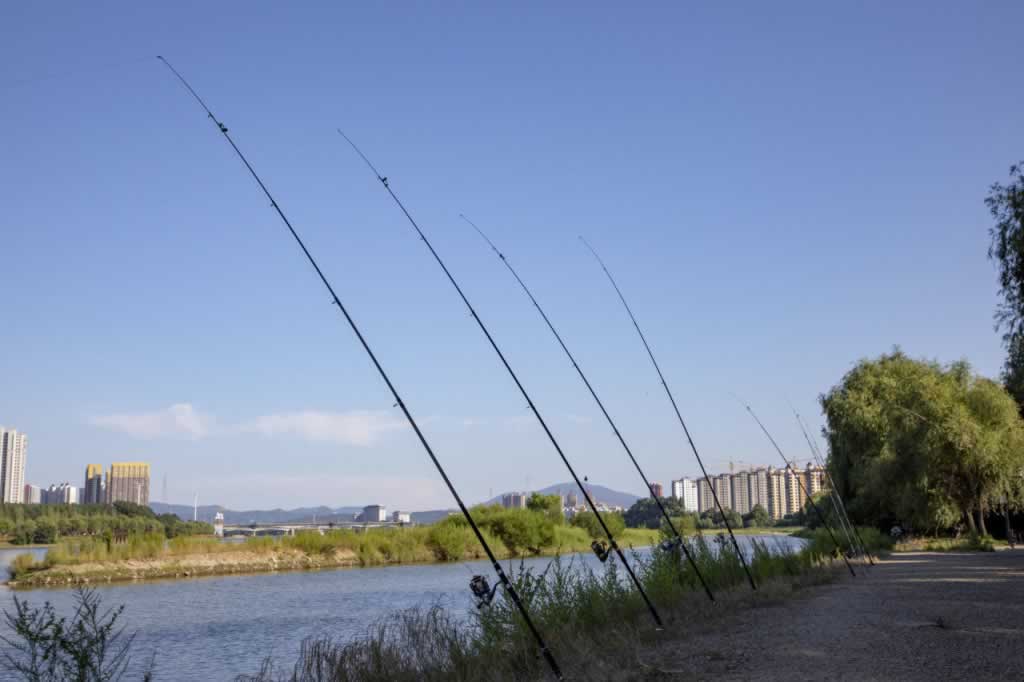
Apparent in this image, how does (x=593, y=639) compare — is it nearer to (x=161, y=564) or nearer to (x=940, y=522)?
(x=940, y=522)

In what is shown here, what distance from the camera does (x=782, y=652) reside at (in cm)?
899

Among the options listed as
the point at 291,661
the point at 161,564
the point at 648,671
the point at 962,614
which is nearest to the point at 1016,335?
the point at 962,614

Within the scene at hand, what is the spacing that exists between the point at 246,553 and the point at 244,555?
38 cm

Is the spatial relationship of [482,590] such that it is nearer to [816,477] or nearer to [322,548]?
[322,548]

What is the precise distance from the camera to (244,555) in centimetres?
4353

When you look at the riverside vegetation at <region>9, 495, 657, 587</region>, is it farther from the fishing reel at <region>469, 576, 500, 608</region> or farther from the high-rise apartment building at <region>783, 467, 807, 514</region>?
the fishing reel at <region>469, 576, 500, 608</region>

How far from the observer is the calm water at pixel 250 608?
52.7 ft

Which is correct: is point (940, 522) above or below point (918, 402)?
below

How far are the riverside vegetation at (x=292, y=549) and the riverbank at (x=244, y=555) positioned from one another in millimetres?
39

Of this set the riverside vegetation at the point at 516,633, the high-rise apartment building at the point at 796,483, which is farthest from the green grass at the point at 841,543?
the riverside vegetation at the point at 516,633

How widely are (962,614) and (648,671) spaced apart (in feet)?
20.9

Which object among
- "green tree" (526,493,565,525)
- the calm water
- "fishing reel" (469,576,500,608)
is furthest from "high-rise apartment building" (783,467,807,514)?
"green tree" (526,493,565,525)

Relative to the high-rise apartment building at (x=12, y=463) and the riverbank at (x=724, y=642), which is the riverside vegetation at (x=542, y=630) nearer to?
the riverbank at (x=724, y=642)

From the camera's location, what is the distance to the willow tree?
3306cm
